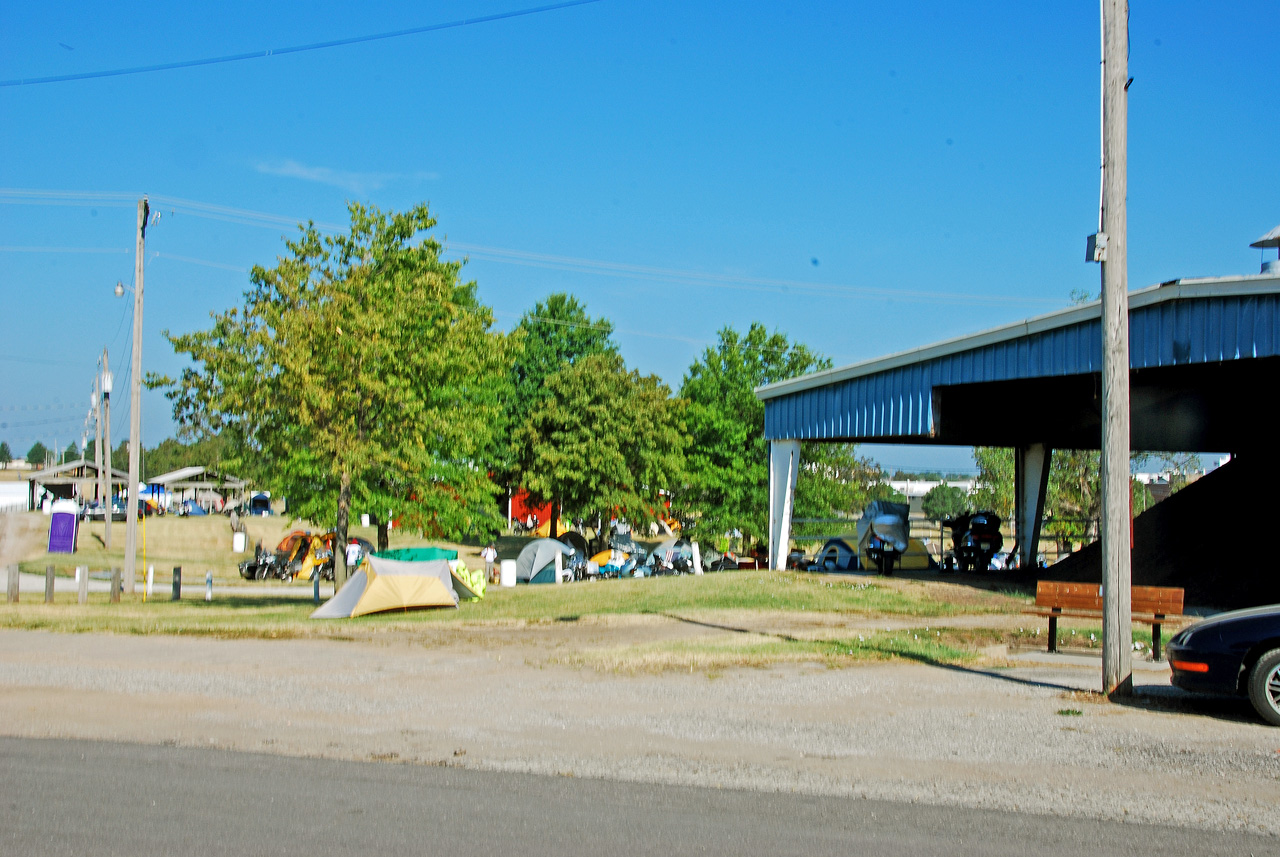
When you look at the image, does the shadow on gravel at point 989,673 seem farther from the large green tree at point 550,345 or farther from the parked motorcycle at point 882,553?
the large green tree at point 550,345

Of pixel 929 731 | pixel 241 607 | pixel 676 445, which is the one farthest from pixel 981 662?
pixel 676 445

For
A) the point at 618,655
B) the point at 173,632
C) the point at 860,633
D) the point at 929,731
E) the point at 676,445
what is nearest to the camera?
the point at 929,731

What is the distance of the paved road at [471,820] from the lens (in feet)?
18.7

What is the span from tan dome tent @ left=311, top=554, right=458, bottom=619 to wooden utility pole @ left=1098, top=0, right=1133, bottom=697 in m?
13.5

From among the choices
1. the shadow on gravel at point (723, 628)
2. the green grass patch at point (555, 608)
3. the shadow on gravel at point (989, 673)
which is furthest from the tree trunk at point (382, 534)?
the shadow on gravel at point (989, 673)

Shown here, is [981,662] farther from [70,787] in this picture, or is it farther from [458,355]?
[458,355]

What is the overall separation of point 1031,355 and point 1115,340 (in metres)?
10.5

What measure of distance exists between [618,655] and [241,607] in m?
14.4

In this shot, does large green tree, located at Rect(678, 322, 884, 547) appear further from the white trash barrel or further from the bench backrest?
the bench backrest

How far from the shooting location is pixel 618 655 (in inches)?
538

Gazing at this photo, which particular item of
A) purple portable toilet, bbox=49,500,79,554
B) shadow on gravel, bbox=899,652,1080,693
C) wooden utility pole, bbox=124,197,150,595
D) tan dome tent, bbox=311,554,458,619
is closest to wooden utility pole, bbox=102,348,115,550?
purple portable toilet, bbox=49,500,79,554

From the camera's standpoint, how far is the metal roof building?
17.5 m

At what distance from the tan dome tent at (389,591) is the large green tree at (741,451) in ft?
86.0

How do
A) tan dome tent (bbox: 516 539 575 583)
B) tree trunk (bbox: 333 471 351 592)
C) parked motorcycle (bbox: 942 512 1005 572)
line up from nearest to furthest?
1. tree trunk (bbox: 333 471 351 592)
2. parked motorcycle (bbox: 942 512 1005 572)
3. tan dome tent (bbox: 516 539 575 583)
